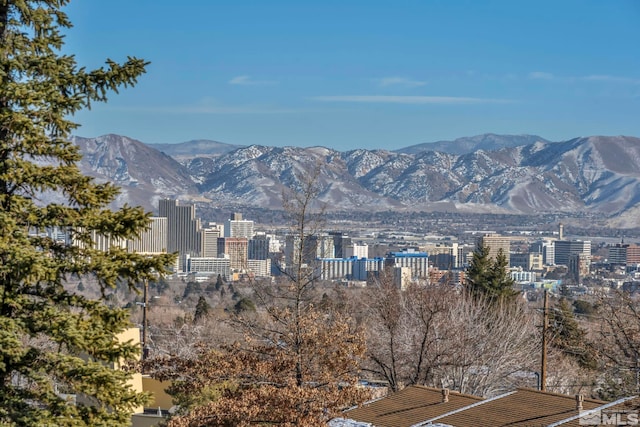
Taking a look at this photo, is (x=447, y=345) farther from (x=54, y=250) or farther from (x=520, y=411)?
(x=54, y=250)

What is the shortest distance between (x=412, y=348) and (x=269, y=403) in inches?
870

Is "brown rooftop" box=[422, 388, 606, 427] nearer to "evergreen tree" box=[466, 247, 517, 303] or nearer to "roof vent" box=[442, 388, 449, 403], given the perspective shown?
"roof vent" box=[442, 388, 449, 403]

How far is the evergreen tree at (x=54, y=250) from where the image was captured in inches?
375

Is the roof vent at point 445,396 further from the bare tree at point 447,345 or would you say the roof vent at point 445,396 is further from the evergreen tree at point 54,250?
the evergreen tree at point 54,250

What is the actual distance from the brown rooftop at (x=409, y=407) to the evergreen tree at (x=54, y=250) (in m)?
12.1

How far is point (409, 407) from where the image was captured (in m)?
22.6

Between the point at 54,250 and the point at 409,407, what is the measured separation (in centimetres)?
1378

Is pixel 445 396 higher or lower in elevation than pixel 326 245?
lower

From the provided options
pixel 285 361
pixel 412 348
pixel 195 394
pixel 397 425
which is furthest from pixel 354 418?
pixel 412 348

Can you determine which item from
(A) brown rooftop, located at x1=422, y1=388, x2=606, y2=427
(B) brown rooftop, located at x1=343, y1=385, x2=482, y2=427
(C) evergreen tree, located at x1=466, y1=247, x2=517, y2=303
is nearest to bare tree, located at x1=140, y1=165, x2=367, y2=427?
(B) brown rooftop, located at x1=343, y1=385, x2=482, y2=427

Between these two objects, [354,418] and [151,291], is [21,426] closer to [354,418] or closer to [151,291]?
[354,418]

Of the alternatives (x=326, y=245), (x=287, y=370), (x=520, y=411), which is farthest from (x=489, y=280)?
(x=287, y=370)

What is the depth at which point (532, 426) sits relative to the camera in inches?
762

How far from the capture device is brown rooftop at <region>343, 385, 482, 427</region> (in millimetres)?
21672
